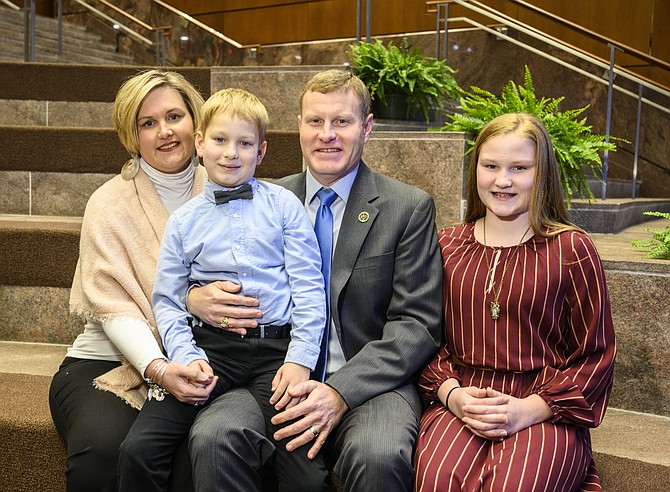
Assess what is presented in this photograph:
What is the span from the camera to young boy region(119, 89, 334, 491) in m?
1.92

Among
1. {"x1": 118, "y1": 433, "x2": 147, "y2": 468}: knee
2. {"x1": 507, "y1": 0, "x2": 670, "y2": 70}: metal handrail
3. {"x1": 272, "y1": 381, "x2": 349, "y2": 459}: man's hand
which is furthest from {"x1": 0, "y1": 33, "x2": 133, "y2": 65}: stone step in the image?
{"x1": 272, "y1": 381, "x2": 349, "y2": 459}: man's hand

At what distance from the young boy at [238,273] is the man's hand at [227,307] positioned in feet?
0.11

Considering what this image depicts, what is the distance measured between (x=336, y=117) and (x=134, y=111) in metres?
0.63

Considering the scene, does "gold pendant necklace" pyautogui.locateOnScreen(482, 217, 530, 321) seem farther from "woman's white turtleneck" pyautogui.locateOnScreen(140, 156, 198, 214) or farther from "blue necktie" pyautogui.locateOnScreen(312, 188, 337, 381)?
"woman's white turtleneck" pyautogui.locateOnScreen(140, 156, 198, 214)

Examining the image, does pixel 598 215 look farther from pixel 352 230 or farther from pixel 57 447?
pixel 57 447

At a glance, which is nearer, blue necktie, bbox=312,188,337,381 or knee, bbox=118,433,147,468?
knee, bbox=118,433,147,468

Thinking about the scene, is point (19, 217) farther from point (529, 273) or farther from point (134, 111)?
point (529, 273)

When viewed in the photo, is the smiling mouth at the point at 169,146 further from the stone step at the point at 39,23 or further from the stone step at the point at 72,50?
the stone step at the point at 39,23

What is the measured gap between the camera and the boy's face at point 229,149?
1.98 m

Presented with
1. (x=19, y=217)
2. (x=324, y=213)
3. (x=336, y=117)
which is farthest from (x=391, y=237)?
(x=19, y=217)

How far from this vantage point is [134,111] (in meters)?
2.21

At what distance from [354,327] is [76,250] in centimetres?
134

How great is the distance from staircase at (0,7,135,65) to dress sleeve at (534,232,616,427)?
6.22 m

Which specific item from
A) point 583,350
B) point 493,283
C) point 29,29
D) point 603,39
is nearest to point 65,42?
point 29,29
